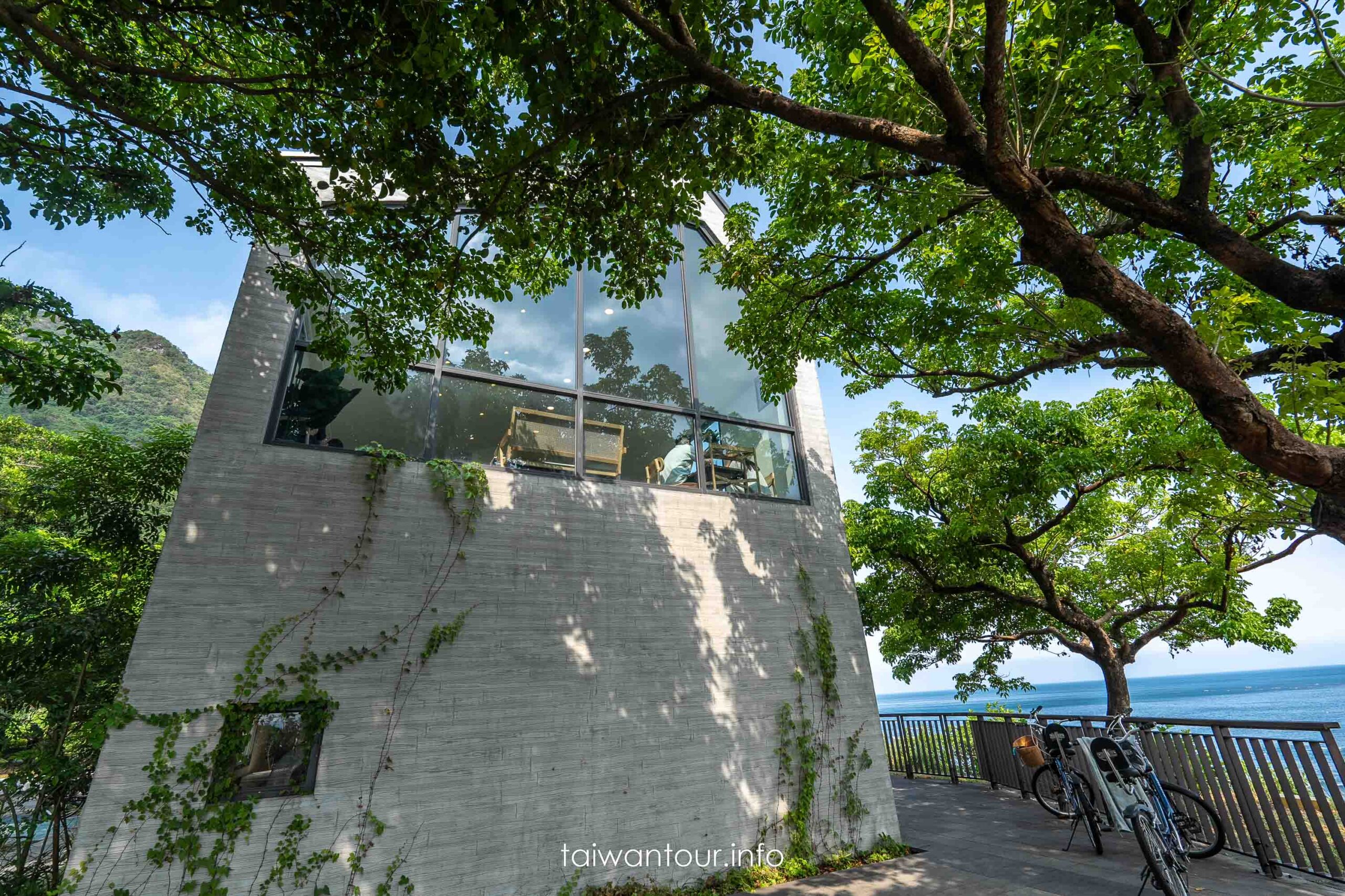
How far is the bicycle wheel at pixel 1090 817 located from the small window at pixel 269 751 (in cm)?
575

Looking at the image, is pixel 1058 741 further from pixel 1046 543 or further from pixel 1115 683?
pixel 1115 683

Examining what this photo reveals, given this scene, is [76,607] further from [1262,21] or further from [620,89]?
[1262,21]

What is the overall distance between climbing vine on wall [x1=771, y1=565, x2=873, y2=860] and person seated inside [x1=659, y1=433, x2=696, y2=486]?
1783 mm

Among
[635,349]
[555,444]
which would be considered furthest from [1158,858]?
[635,349]

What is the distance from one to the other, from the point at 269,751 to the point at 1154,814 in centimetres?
559

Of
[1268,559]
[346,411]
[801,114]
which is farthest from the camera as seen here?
[1268,559]

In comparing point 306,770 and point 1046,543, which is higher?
point 1046,543

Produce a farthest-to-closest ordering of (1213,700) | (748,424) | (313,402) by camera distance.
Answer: (1213,700) < (748,424) < (313,402)

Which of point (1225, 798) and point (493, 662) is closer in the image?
point (1225, 798)

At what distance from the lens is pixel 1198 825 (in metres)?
3.81

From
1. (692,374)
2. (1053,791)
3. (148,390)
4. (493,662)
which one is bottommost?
(1053,791)

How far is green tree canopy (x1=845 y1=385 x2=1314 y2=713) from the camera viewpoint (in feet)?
22.6

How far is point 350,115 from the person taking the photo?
3.55m

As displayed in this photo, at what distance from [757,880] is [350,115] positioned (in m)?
6.43
